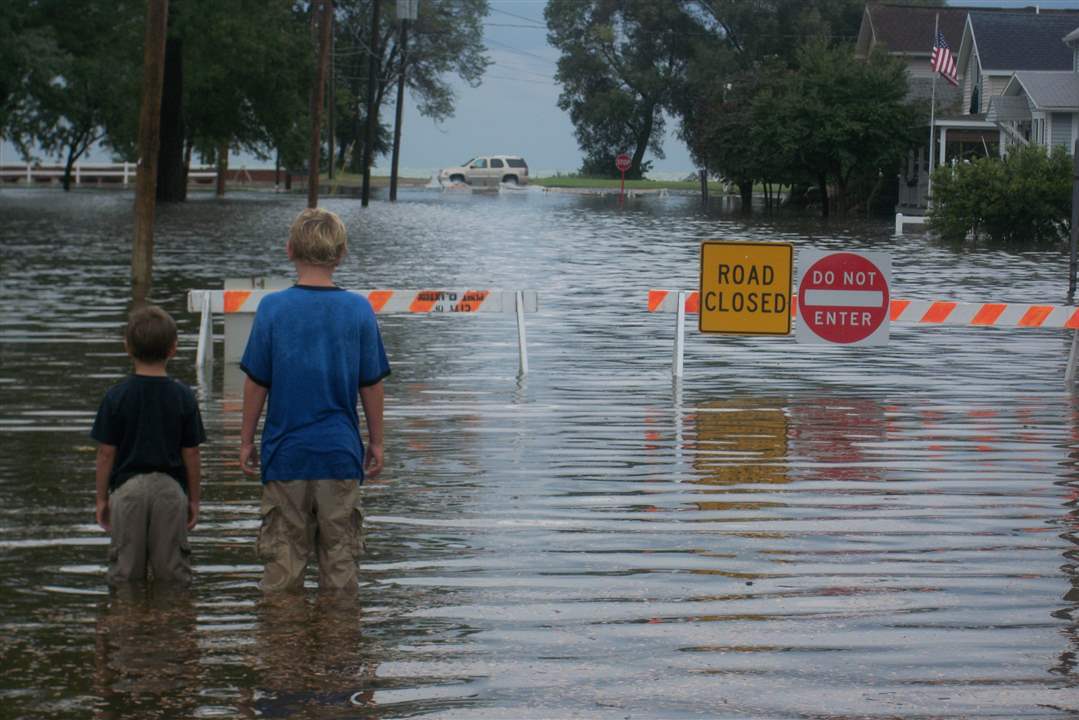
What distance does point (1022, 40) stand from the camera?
223ft

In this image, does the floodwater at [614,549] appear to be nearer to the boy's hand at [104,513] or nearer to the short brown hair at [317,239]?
the boy's hand at [104,513]

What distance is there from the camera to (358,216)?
53031 millimetres

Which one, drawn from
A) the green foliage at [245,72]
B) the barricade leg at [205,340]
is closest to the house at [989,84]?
the green foliage at [245,72]

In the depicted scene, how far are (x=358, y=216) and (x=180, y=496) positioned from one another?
46.4 m

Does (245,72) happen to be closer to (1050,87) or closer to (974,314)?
(1050,87)

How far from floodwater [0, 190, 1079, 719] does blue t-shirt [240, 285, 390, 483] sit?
644 mm

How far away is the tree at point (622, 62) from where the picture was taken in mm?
113812

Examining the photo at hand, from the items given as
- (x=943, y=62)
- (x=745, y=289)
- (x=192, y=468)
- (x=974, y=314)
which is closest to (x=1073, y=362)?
(x=974, y=314)

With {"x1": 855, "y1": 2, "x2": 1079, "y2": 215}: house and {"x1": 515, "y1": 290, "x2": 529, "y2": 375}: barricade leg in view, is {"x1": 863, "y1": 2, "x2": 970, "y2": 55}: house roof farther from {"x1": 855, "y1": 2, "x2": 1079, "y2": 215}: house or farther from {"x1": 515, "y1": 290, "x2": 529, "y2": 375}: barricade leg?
{"x1": 515, "y1": 290, "x2": 529, "y2": 375}: barricade leg

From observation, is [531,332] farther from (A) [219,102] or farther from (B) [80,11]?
(A) [219,102]

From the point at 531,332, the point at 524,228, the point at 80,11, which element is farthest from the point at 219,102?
the point at 531,332

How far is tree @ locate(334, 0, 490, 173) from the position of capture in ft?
343

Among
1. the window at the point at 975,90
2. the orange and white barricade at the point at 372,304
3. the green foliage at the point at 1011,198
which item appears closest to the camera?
the orange and white barricade at the point at 372,304

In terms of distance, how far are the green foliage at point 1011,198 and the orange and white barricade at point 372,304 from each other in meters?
31.1
